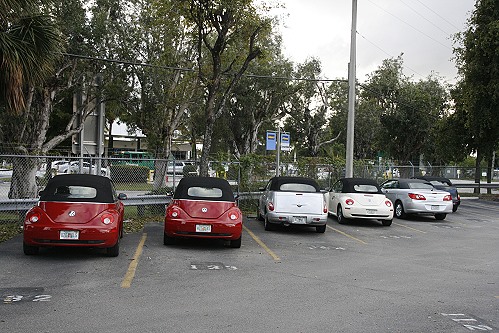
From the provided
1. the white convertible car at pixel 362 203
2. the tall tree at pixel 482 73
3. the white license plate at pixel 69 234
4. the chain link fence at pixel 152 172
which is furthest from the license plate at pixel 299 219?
the tall tree at pixel 482 73

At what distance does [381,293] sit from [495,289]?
6.66 ft

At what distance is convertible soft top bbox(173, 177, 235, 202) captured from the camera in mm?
11211

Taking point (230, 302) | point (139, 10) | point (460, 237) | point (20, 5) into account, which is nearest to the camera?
point (230, 302)

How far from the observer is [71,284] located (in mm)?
7531

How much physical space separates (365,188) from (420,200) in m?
2.76

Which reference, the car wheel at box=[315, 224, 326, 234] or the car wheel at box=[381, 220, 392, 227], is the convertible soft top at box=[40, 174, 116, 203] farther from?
the car wheel at box=[381, 220, 392, 227]

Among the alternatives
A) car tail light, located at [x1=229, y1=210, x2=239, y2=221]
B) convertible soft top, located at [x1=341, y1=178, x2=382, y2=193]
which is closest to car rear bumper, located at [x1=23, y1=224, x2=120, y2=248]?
car tail light, located at [x1=229, y1=210, x2=239, y2=221]

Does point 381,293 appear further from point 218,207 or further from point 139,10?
point 139,10

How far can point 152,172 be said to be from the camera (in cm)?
1959

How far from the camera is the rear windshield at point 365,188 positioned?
16312mm

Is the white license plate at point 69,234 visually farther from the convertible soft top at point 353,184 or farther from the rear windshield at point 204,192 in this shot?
the convertible soft top at point 353,184

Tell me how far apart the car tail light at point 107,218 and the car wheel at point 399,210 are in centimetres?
1224

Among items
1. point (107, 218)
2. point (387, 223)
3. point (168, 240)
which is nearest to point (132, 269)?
point (107, 218)

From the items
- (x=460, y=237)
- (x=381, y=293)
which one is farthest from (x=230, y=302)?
(x=460, y=237)
